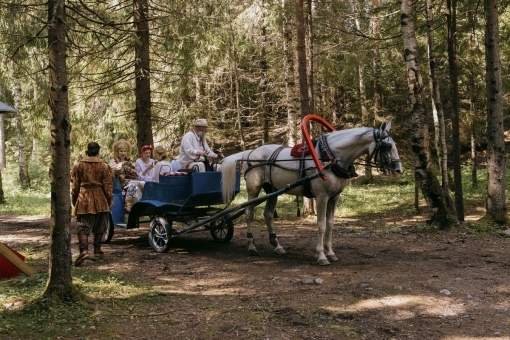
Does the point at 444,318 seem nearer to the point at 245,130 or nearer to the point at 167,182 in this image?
the point at 167,182

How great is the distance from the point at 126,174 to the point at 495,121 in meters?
7.41

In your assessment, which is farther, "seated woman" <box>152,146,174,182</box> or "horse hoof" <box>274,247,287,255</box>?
"seated woman" <box>152,146,174,182</box>

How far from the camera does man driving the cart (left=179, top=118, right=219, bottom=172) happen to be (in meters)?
8.81

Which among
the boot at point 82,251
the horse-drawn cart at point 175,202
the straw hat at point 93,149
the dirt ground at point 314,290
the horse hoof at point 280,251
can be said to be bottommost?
the dirt ground at point 314,290

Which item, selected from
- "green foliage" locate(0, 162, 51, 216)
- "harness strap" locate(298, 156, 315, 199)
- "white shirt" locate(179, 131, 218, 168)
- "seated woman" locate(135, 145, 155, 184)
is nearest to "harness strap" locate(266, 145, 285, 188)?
"harness strap" locate(298, 156, 315, 199)

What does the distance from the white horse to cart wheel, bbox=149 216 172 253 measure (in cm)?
116

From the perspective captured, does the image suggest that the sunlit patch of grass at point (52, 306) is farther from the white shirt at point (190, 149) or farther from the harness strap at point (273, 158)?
the harness strap at point (273, 158)

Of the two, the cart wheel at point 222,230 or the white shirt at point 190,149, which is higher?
the white shirt at point 190,149

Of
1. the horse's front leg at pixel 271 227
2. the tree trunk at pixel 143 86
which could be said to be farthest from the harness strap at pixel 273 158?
the tree trunk at pixel 143 86

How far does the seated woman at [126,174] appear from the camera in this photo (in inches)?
375


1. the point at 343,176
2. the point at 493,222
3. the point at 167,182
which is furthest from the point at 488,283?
the point at 167,182

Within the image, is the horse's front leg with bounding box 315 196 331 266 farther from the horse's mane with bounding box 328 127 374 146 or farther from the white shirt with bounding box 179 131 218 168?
the white shirt with bounding box 179 131 218 168

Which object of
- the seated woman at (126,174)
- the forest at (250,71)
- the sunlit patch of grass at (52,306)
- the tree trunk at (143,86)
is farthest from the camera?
the tree trunk at (143,86)

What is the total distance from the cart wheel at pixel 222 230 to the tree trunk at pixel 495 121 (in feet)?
17.2
